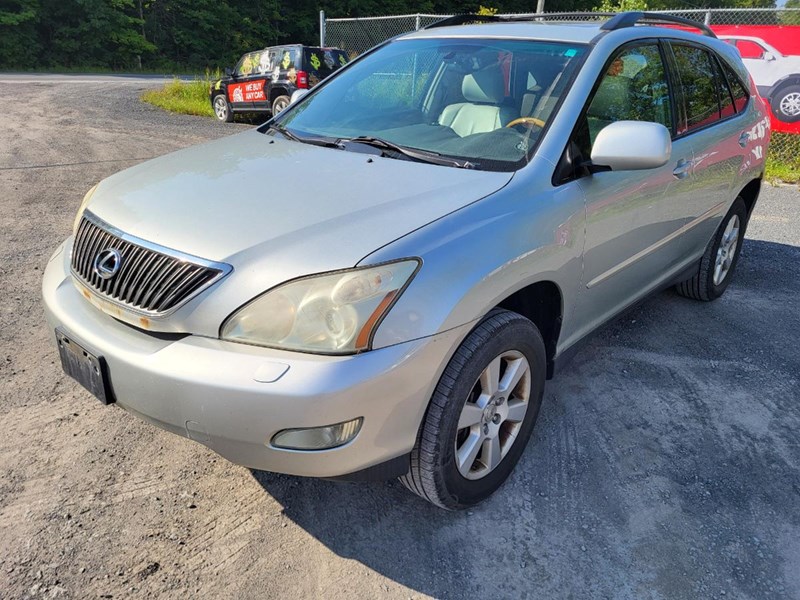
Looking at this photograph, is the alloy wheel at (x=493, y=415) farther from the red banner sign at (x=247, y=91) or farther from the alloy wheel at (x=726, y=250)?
the red banner sign at (x=247, y=91)

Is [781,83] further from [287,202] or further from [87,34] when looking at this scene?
[87,34]

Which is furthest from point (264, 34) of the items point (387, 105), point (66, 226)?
point (387, 105)

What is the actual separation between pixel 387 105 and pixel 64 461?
2.20 meters

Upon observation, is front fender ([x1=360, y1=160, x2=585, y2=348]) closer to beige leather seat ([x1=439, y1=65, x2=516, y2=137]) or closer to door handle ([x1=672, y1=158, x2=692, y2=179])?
beige leather seat ([x1=439, y1=65, x2=516, y2=137])

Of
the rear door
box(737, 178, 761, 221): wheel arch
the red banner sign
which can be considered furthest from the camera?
the red banner sign

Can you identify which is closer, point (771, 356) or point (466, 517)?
point (466, 517)

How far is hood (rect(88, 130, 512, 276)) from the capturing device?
2062 millimetres

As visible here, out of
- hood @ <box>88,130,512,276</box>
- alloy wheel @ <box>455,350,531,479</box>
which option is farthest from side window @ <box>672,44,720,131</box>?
alloy wheel @ <box>455,350,531,479</box>

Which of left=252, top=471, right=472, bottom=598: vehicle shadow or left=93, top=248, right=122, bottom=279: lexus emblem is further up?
left=93, top=248, right=122, bottom=279: lexus emblem

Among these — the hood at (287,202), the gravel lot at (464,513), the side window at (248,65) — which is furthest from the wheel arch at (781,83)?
the side window at (248,65)

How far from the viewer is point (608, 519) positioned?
8.06 feet

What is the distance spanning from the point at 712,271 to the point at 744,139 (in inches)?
34.4

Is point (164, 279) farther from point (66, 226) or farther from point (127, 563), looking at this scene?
point (66, 226)

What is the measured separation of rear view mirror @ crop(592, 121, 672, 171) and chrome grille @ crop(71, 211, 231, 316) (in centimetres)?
154
